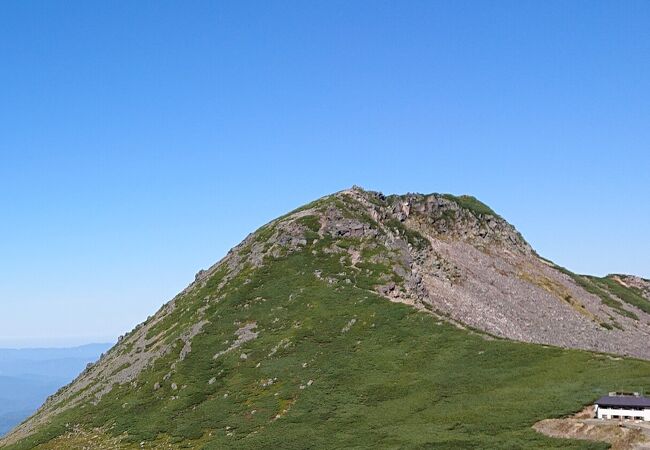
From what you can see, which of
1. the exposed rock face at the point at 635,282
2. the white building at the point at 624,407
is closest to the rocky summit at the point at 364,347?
the white building at the point at 624,407

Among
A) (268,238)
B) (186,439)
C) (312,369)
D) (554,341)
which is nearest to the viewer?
(186,439)

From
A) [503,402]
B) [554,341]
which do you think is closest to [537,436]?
[503,402]

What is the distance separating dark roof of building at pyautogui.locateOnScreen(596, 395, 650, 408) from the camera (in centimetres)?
4508

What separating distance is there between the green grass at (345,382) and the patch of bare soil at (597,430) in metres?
1.13

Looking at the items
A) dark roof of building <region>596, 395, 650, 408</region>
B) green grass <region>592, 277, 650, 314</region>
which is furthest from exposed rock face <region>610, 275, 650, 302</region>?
dark roof of building <region>596, 395, 650, 408</region>

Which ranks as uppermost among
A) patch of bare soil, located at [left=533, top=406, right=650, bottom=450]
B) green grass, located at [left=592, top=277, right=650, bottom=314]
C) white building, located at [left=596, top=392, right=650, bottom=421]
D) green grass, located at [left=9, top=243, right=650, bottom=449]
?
green grass, located at [left=592, top=277, right=650, bottom=314]

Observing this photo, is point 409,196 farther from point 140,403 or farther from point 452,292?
point 140,403

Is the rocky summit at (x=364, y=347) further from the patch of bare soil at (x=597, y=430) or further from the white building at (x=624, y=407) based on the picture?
the white building at (x=624, y=407)

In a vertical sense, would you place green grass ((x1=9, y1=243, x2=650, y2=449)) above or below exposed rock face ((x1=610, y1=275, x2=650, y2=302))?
below

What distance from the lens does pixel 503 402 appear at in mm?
53469

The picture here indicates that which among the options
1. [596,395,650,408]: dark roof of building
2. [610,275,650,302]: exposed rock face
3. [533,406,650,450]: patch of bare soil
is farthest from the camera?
[610,275,650,302]: exposed rock face

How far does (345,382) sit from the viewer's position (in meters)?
67.8

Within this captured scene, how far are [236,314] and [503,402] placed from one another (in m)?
50.5

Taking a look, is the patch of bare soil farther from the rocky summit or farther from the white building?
the rocky summit
